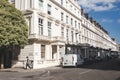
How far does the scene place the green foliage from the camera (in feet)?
90.5

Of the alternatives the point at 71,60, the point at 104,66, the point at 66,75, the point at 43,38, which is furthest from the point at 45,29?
the point at 66,75

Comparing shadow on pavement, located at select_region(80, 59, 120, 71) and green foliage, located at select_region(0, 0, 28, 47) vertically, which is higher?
green foliage, located at select_region(0, 0, 28, 47)

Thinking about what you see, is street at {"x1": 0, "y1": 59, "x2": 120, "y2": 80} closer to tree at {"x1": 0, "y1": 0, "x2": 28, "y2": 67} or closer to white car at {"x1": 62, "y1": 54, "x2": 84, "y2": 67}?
tree at {"x1": 0, "y1": 0, "x2": 28, "y2": 67}

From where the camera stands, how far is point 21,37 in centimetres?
3006

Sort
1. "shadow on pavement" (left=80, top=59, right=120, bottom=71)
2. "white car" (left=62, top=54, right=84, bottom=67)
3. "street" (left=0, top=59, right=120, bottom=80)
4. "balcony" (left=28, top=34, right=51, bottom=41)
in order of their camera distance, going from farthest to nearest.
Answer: "balcony" (left=28, top=34, right=51, bottom=41), "white car" (left=62, top=54, right=84, bottom=67), "shadow on pavement" (left=80, top=59, right=120, bottom=71), "street" (left=0, top=59, right=120, bottom=80)

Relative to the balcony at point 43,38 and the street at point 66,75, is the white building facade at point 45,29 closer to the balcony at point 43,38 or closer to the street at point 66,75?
the balcony at point 43,38

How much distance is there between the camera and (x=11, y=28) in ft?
93.6

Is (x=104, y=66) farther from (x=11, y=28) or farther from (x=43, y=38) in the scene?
(x=11, y=28)

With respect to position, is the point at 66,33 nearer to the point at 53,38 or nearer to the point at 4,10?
the point at 53,38

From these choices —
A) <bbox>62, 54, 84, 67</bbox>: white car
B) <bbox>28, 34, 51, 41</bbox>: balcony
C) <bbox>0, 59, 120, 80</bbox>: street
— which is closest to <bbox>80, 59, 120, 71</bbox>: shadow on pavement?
<bbox>62, 54, 84, 67</bbox>: white car

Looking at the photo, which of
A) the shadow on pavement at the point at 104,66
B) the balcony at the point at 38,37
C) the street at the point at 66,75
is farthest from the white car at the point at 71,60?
the street at the point at 66,75

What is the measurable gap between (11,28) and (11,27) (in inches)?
5.5

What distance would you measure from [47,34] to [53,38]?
140 centimetres

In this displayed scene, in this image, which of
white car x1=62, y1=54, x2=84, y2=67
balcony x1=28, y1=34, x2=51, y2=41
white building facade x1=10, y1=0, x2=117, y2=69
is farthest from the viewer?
white building facade x1=10, y1=0, x2=117, y2=69
